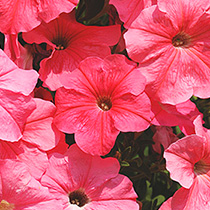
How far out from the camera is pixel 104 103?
788 mm

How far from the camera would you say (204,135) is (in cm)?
76

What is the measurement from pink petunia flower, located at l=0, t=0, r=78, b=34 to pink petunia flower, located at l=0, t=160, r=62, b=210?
26 centimetres

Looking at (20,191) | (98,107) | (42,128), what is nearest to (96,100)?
(98,107)

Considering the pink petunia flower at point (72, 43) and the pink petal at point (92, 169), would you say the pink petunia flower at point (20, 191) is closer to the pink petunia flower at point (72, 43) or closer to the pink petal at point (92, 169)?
the pink petal at point (92, 169)

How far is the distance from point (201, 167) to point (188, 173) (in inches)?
3.0

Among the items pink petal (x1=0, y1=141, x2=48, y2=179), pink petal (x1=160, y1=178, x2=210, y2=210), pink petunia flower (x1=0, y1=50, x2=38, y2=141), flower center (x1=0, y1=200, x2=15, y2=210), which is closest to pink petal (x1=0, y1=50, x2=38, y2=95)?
pink petunia flower (x1=0, y1=50, x2=38, y2=141)

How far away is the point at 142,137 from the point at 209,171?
22cm

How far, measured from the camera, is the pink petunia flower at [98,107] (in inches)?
28.4

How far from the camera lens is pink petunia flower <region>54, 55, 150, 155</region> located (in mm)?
722

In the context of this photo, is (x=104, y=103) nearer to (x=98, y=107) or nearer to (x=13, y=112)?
(x=98, y=107)

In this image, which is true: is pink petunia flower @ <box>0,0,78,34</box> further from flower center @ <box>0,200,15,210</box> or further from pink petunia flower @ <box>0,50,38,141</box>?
flower center @ <box>0,200,15,210</box>

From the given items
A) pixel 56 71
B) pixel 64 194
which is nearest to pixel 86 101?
pixel 56 71

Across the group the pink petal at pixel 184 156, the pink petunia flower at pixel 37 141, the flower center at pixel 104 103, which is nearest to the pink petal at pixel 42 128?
the pink petunia flower at pixel 37 141

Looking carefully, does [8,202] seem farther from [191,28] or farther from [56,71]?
[191,28]
